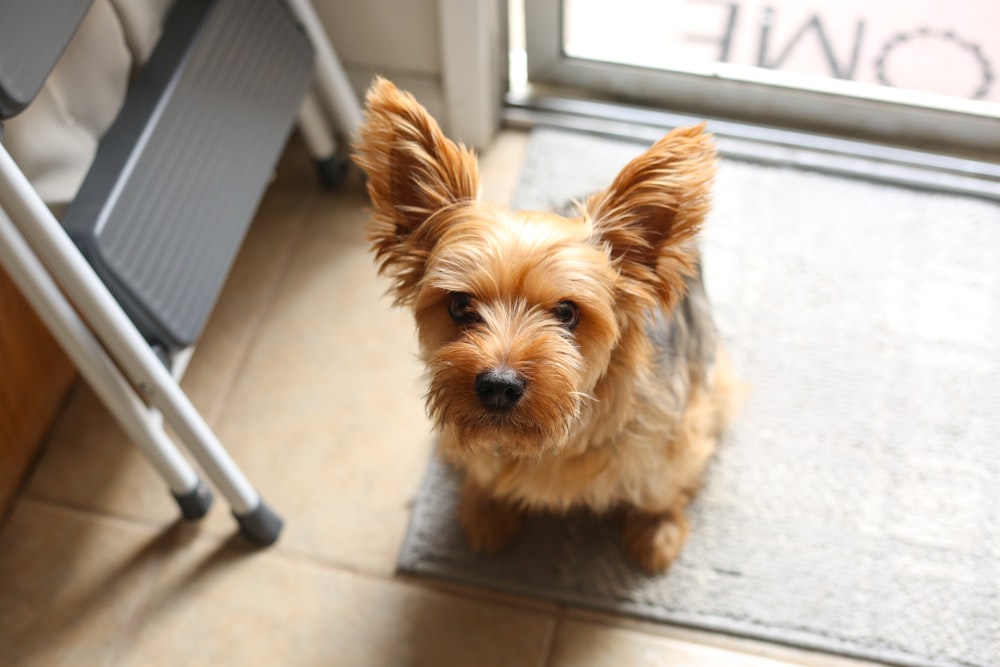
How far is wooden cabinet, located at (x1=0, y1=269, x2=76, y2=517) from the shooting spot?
5.26ft

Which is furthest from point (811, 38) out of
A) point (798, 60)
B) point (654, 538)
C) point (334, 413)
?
point (334, 413)

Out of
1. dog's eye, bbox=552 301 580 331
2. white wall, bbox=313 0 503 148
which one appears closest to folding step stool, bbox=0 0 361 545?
white wall, bbox=313 0 503 148

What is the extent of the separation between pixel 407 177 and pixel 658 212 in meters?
0.32

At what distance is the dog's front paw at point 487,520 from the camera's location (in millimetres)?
1639

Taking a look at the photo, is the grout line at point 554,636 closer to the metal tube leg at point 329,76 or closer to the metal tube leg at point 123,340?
the metal tube leg at point 123,340

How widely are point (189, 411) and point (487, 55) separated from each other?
3.24 ft

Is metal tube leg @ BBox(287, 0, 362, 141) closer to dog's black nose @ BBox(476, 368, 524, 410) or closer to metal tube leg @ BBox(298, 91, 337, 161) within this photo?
metal tube leg @ BBox(298, 91, 337, 161)

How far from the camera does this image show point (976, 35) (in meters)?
2.01

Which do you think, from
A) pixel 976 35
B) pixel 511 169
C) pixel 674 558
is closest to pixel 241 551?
pixel 674 558

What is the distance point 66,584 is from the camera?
5.51 feet

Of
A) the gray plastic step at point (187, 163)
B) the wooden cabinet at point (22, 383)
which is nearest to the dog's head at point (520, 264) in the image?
the gray plastic step at point (187, 163)

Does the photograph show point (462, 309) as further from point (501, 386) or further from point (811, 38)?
point (811, 38)

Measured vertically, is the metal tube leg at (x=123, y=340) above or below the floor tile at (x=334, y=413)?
above

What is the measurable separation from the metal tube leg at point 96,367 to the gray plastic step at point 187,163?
2.9 inches
